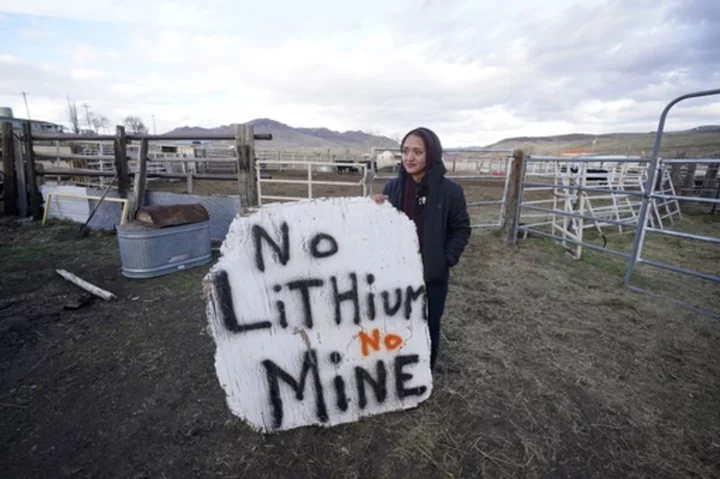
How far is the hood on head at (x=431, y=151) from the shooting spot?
1.92m

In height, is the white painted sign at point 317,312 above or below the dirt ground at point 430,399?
above

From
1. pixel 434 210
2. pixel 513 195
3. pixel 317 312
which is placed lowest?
pixel 317 312

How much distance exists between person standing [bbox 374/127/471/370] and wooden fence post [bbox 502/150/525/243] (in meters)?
4.08

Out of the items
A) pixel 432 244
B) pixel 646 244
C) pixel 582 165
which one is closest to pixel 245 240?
pixel 432 244

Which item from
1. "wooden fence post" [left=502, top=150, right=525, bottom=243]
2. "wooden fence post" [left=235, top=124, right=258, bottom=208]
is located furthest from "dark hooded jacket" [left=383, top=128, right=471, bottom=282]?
"wooden fence post" [left=502, top=150, right=525, bottom=243]

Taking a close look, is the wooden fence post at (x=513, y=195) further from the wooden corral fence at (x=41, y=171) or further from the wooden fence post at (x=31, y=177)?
the wooden fence post at (x=31, y=177)

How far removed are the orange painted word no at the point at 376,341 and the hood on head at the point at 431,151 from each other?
91 cm

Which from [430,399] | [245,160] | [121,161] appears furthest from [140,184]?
[430,399]

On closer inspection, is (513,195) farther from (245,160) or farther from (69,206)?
(69,206)

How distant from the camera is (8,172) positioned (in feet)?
21.3

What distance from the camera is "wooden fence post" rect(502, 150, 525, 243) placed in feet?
18.2

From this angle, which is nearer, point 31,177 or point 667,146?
point 31,177

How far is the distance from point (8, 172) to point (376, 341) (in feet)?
27.0

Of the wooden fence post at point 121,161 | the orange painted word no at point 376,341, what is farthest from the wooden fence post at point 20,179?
the orange painted word no at point 376,341
